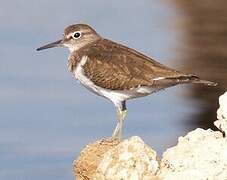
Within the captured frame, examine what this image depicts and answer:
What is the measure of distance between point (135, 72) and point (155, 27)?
42.4 ft

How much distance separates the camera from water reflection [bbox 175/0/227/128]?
20.5 m

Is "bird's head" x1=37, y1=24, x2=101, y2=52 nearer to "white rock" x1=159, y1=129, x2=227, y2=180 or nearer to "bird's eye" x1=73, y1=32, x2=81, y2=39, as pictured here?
"bird's eye" x1=73, y1=32, x2=81, y2=39

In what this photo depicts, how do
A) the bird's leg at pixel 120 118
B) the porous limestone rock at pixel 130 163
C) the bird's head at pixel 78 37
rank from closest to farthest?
the porous limestone rock at pixel 130 163, the bird's leg at pixel 120 118, the bird's head at pixel 78 37

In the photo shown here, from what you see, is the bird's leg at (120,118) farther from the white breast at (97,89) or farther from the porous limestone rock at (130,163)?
the porous limestone rock at (130,163)

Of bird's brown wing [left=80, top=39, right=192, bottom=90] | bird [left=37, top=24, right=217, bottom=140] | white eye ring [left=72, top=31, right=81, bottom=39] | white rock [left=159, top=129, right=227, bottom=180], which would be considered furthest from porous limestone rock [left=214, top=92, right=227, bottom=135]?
white eye ring [left=72, top=31, right=81, bottom=39]

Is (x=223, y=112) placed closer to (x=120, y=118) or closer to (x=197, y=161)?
(x=197, y=161)

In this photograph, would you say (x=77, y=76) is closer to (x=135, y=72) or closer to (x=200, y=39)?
(x=135, y=72)

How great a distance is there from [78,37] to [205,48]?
1009 centimetres

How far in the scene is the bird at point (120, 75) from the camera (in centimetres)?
1438

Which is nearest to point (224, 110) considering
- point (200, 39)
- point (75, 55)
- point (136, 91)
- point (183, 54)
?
point (136, 91)

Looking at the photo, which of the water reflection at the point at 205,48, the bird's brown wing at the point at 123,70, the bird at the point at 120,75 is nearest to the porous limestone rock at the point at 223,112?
the bird at the point at 120,75

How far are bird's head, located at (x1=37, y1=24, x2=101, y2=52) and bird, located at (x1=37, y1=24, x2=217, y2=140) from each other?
0.68 meters

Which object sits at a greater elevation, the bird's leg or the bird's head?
the bird's head

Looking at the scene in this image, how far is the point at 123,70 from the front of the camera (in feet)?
48.1
